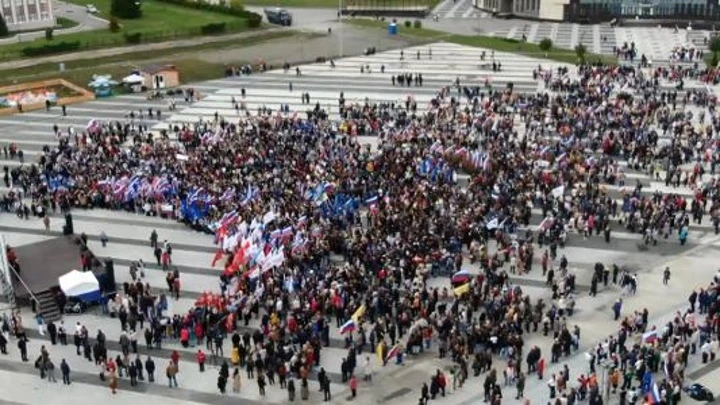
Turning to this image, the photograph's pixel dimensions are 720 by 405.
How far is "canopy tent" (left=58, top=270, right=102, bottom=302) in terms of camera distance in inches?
1355

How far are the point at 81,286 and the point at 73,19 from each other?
76011 millimetres

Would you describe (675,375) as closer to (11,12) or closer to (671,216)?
(671,216)

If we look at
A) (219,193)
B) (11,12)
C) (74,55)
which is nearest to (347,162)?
(219,193)

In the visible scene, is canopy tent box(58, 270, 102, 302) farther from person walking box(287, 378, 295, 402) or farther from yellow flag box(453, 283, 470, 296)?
yellow flag box(453, 283, 470, 296)

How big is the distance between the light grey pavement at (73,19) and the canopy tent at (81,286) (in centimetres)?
6168

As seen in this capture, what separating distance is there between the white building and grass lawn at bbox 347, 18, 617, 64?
106ft

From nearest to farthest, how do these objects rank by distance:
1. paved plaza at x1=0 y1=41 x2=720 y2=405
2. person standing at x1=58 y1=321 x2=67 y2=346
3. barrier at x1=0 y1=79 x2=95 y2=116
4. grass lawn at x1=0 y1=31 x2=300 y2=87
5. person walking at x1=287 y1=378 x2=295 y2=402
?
1. person walking at x1=287 y1=378 x2=295 y2=402
2. paved plaza at x1=0 y1=41 x2=720 y2=405
3. person standing at x1=58 y1=321 x2=67 y2=346
4. barrier at x1=0 y1=79 x2=95 y2=116
5. grass lawn at x1=0 y1=31 x2=300 y2=87

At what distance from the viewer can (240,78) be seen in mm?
76312

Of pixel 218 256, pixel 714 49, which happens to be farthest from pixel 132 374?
pixel 714 49

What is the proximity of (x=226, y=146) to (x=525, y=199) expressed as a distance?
58.4 ft

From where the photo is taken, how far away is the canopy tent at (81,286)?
34.4 meters

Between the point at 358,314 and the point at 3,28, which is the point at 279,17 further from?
the point at 358,314

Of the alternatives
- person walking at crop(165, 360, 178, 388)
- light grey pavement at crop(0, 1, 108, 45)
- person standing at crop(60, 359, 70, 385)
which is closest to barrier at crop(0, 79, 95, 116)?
light grey pavement at crop(0, 1, 108, 45)

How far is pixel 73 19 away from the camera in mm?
103438
